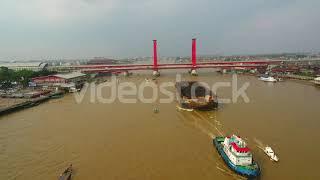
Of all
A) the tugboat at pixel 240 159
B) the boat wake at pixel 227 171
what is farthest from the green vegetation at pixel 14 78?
the tugboat at pixel 240 159

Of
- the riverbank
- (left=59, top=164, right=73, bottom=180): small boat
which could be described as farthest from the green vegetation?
(left=59, top=164, right=73, bottom=180): small boat

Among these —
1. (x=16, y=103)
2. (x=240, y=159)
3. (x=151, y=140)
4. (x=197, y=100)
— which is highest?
(x=197, y=100)

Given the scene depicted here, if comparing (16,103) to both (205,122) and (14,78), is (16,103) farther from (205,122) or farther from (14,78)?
(205,122)

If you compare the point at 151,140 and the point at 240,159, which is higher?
the point at 240,159

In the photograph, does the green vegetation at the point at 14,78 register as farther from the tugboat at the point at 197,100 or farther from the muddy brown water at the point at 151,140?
the tugboat at the point at 197,100

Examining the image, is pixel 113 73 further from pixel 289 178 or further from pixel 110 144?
pixel 289 178

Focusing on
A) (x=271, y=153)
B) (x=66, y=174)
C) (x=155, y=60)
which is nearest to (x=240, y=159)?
(x=271, y=153)

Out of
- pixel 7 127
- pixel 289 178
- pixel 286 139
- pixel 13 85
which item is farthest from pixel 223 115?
pixel 13 85

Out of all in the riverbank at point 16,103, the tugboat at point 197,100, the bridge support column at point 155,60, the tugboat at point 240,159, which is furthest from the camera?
the bridge support column at point 155,60

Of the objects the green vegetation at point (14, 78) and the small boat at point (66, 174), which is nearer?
the small boat at point (66, 174)
